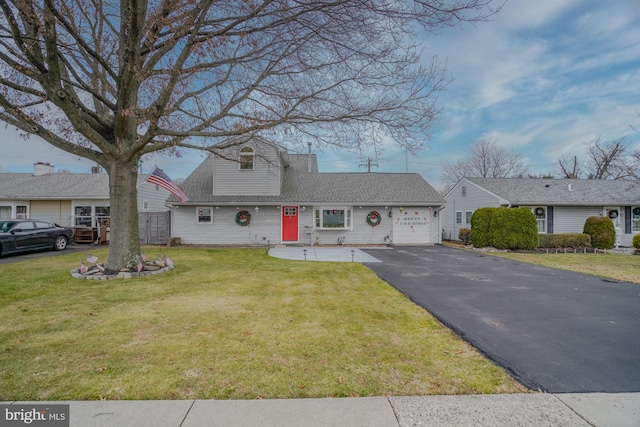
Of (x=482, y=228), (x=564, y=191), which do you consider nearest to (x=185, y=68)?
(x=482, y=228)

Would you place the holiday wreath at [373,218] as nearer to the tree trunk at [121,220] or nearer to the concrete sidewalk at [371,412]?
the tree trunk at [121,220]

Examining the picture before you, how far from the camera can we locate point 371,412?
89.8 inches

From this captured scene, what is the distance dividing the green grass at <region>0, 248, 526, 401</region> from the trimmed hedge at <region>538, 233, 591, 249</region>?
13.1 m

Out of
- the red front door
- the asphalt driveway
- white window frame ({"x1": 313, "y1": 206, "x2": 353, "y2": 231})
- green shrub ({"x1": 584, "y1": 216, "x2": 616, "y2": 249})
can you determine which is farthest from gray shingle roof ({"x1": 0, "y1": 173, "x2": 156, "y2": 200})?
green shrub ({"x1": 584, "y1": 216, "x2": 616, "y2": 249})

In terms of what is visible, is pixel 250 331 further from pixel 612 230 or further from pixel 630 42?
pixel 612 230

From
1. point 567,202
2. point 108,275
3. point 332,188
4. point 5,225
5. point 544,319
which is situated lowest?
point 544,319

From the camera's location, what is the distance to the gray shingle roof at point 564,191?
55.3 ft

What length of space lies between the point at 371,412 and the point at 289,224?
13.7 metres

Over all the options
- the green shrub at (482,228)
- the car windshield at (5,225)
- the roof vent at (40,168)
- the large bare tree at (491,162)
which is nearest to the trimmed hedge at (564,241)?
the green shrub at (482,228)

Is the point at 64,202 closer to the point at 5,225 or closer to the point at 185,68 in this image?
the point at 5,225

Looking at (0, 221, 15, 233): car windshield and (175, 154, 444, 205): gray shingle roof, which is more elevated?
(175, 154, 444, 205): gray shingle roof

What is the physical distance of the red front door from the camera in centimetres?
1578

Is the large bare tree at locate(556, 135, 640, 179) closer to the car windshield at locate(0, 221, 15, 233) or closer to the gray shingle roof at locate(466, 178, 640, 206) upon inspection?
the gray shingle roof at locate(466, 178, 640, 206)

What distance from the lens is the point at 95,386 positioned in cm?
262
